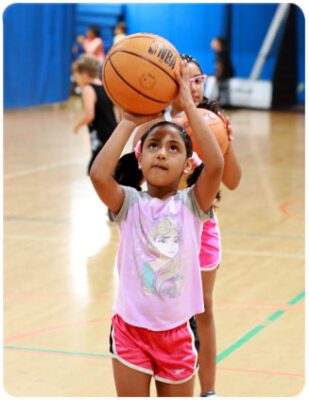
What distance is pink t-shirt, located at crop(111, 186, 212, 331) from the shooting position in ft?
11.3

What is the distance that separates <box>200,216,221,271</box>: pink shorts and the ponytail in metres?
0.67

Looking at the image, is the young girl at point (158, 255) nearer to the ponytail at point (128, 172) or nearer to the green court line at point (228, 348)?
the ponytail at point (128, 172)

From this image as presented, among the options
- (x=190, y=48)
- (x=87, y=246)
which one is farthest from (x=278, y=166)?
(x=190, y=48)

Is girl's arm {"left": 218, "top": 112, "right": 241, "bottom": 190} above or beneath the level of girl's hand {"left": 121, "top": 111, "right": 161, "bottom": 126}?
beneath

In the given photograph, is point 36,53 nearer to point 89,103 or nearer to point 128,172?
point 89,103

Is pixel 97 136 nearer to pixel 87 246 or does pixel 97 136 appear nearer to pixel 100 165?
pixel 87 246

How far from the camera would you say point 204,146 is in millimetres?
3393

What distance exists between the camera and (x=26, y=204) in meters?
9.74

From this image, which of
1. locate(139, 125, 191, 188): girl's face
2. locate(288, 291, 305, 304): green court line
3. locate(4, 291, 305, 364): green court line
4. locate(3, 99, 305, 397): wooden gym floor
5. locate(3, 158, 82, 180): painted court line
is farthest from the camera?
locate(3, 158, 82, 180): painted court line

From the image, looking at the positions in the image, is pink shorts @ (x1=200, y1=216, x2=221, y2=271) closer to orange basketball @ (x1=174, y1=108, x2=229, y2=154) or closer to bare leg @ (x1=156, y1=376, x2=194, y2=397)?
orange basketball @ (x1=174, y1=108, x2=229, y2=154)

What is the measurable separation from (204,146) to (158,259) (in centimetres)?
47

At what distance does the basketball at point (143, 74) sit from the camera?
11.3 feet

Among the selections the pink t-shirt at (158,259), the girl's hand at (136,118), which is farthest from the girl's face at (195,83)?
the pink t-shirt at (158,259)

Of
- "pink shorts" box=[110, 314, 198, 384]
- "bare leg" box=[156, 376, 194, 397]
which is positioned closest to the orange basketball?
"pink shorts" box=[110, 314, 198, 384]
